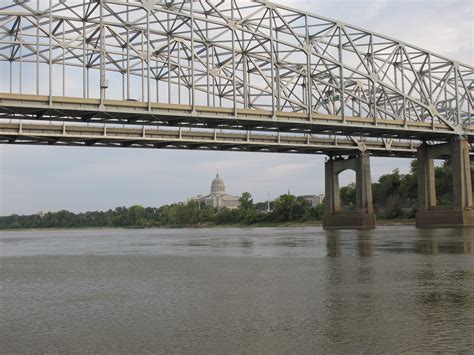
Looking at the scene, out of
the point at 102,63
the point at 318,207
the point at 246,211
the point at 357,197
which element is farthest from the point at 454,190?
the point at 246,211

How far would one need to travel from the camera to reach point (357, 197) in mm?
79562

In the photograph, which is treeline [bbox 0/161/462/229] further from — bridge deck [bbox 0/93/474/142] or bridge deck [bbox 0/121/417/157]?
bridge deck [bbox 0/93/474/142]

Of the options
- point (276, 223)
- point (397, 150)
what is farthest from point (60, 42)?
point (276, 223)

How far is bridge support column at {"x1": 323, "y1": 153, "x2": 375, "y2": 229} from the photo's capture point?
3019 inches

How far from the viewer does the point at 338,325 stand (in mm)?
9148

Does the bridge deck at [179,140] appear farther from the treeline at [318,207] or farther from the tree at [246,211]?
the tree at [246,211]

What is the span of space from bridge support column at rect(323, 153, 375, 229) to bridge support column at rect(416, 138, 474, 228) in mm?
6814

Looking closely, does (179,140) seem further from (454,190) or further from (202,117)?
(454,190)

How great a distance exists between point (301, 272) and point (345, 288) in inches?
167

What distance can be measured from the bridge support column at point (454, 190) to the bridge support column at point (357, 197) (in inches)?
268

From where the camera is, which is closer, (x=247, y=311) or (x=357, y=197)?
(x=247, y=311)

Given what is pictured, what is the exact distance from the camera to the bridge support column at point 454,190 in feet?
226

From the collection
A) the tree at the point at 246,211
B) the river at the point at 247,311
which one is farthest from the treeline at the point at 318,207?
the river at the point at 247,311

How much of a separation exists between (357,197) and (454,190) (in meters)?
13.1
